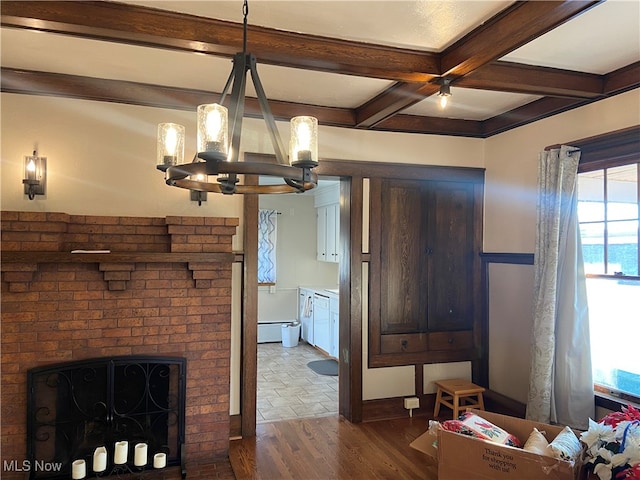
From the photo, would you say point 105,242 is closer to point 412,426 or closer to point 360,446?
point 360,446

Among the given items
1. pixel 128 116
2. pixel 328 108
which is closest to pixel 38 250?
pixel 128 116

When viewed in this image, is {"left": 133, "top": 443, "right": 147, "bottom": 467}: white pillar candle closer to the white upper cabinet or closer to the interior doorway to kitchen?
the interior doorway to kitchen

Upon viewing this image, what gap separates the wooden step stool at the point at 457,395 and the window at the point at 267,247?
3.79 metres

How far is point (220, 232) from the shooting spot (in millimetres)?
3354

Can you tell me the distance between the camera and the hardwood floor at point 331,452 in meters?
3.04

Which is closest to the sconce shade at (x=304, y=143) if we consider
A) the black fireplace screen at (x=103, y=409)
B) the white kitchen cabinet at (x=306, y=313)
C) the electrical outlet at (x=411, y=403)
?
the black fireplace screen at (x=103, y=409)

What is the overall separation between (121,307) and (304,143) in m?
2.17

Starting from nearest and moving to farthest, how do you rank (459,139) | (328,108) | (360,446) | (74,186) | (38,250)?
(38,250) < (74,186) < (360,446) < (328,108) < (459,139)

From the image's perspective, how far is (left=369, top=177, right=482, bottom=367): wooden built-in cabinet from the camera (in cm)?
405

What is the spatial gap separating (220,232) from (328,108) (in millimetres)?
1411

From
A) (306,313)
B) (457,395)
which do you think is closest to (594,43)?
(457,395)

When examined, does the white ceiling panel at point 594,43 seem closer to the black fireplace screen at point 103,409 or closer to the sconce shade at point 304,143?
the sconce shade at point 304,143

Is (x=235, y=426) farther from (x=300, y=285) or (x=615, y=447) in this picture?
(x=300, y=285)

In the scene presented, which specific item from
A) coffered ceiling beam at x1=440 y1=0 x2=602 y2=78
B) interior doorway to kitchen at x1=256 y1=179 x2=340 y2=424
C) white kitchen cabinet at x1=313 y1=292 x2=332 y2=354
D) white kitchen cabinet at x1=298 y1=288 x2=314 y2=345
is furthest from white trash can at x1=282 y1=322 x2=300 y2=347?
coffered ceiling beam at x1=440 y1=0 x2=602 y2=78
